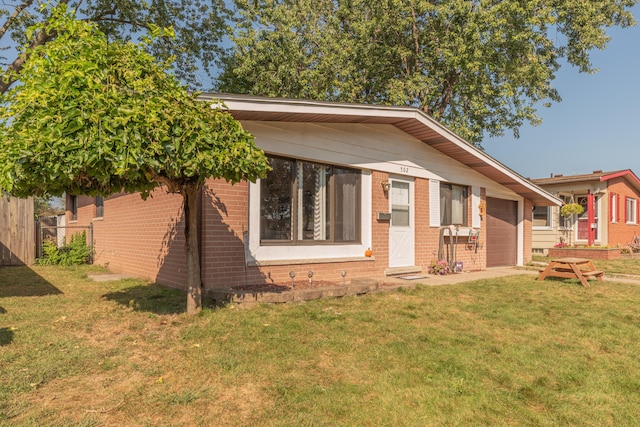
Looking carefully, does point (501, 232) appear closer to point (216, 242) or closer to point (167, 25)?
point (216, 242)

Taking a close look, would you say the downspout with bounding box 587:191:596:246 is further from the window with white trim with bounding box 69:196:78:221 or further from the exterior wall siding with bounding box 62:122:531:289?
the window with white trim with bounding box 69:196:78:221

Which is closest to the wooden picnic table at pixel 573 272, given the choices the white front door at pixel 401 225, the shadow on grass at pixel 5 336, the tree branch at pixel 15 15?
the white front door at pixel 401 225

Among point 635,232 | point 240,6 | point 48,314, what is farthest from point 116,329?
point 635,232

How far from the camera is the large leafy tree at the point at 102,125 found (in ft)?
12.1

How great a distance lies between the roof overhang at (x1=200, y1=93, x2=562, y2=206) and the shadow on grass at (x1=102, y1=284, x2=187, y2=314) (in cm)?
294

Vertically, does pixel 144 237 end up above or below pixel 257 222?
below

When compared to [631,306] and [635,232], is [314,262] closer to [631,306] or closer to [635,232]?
[631,306]

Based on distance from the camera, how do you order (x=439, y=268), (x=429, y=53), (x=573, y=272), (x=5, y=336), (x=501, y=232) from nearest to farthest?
(x=5, y=336) → (x=573, y=272) → (x=439, y=268) → (x=501, y=232) → (x=429, y=53)

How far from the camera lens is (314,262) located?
789cm

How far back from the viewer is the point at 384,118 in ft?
28.1

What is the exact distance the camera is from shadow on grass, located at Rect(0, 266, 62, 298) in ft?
23.2

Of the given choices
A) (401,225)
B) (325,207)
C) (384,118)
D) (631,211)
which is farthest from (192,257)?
(631,211)

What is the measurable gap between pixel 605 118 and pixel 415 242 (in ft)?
64.9

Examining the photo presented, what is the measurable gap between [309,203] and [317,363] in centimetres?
441
